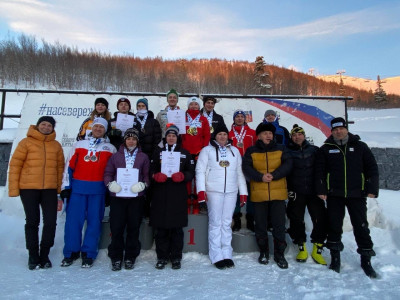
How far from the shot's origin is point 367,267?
3295mm

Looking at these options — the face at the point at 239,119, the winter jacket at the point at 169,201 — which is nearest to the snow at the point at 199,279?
the winter jacket at the point at 169,201

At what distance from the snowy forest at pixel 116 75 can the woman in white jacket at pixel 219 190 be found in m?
13.5

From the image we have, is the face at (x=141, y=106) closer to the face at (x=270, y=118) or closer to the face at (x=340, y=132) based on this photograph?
the face at (x=270, y=118)

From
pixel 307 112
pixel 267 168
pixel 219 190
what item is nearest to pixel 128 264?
pixel 219 190

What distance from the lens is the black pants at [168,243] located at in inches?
138

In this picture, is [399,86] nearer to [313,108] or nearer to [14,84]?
[313,108]

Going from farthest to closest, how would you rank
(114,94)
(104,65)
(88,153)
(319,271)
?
(104,65), (114,94), (88,153), (319,271)

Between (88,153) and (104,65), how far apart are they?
19405 millimetres

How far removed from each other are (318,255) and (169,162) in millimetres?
2422

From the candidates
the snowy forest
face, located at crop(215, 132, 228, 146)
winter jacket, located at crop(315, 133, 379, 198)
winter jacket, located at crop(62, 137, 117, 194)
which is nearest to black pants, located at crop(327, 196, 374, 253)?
winter jacket, located at crop(315, 133, 379, 198)

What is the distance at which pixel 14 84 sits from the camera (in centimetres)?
1817

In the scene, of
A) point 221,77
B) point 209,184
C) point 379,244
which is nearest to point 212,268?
point 209,184

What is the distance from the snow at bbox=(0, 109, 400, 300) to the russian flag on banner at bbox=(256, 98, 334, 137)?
10.3 feet

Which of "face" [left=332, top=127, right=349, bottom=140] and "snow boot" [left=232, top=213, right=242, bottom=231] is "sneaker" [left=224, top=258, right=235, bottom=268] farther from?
"face" [left=332, top=127, right=349, bottom=140]
